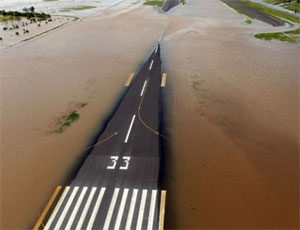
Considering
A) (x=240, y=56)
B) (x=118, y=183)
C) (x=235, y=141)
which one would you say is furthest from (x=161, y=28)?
(x=118, y=183)

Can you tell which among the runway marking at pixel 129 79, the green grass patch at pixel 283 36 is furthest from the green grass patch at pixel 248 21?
the runway marking at pixel 129 79

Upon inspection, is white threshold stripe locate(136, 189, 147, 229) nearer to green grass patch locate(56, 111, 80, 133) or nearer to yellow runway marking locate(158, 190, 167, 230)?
yellow runway marking locate(158, 190, 167, 230)

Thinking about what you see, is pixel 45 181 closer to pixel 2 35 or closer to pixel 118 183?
pixel 118 183

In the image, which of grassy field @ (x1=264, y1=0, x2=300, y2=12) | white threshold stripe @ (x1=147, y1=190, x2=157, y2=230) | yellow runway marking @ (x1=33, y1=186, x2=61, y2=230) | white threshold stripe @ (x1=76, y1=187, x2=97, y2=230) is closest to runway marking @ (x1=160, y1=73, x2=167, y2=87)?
white threshold stripe @ (x1=147, y1=190, x2=157, y2=230)

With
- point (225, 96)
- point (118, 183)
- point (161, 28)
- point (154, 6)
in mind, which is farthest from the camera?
point (154, 6)

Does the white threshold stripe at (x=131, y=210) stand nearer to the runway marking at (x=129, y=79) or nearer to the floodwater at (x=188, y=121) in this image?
the floodwater at (x=188, y=121)

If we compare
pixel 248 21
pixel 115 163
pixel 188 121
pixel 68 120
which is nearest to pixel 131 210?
pixel 115 163
